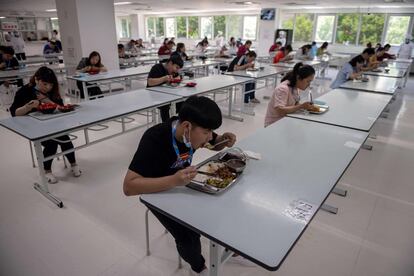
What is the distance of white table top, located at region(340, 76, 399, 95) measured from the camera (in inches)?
151

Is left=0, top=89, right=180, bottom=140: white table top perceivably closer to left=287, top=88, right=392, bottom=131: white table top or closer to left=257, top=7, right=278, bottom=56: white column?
left=287, top=88, right=392, bottom=131: white table top

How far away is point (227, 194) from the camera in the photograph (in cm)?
131

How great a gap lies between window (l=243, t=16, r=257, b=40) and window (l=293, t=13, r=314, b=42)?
2.24 m

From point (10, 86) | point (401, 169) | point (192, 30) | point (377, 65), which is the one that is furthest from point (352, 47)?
point (10, 86)

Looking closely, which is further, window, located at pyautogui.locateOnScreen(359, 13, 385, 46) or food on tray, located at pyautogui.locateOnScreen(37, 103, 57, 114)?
window, located at pyautogui.locateOnScreen(359, 13, 385, 46)

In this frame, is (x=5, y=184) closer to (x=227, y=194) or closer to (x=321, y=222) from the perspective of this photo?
(x=227, y=194)

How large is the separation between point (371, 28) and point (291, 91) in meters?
11.3

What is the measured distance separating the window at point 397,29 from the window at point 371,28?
0.95ft

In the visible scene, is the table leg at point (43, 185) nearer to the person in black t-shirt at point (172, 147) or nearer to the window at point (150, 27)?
the person in black t-shirt at point (172, 147)

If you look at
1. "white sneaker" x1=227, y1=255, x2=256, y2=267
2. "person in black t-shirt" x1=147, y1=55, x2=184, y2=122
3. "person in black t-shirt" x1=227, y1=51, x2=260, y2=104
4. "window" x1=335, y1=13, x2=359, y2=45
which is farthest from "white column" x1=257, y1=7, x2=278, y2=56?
"white sneaker" x1=227, y1=255, x2=256, y2=267

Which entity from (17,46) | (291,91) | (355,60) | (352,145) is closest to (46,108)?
(291,91)

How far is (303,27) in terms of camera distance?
504 inches

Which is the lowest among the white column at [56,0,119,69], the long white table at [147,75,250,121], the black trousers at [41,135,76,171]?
the black trousers at [41,135,76,171]

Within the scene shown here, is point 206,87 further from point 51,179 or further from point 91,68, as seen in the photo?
point 91,68
